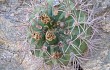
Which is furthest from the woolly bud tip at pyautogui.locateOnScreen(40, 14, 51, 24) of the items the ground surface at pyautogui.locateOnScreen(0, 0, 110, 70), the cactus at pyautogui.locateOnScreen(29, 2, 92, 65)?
the ground surface at pyautogui.locateOnScreen(0, 0, 110, 70)

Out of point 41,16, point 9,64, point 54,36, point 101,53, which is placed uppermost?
point 41,16

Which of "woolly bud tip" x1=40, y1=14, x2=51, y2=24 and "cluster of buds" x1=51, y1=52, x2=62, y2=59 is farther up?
"woolly bud tip" x1=40, y1=14, x2=51, y2=24

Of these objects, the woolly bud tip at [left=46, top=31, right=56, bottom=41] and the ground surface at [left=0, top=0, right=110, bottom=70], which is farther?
the ground surface at [left=0, top=0, right=110, bottom=70]

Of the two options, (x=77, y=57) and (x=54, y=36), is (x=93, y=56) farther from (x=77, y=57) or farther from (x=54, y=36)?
(x=54, y=36)

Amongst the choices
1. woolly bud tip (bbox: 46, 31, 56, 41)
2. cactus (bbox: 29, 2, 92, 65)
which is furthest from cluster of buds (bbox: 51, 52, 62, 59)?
woolly bud tip (bbox: 46, 31, 56, 41)

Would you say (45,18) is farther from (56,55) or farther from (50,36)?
(56,55)

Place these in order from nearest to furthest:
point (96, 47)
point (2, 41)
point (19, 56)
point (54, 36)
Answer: point (54, 36)
point (96, 47)
point (19, 56)
point (2, 41)

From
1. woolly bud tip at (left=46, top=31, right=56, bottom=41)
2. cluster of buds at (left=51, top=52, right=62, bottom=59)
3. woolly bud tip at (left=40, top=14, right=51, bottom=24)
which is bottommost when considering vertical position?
cluster of buds at (left=51, top=52, right=62, bottom=59)

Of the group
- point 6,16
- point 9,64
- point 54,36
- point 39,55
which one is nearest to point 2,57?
point 9,64

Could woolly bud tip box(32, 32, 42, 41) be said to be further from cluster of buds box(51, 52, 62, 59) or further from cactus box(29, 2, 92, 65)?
cluster of buds box(51, 52, 62, 59)

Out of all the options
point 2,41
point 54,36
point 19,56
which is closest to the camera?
point 54,36
